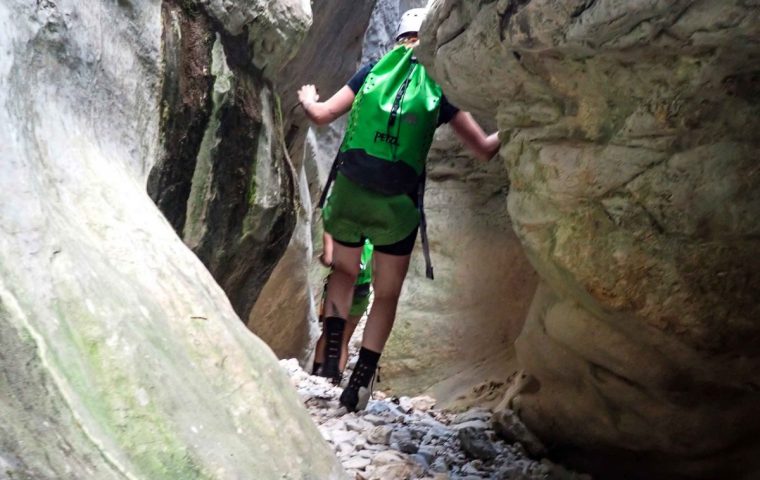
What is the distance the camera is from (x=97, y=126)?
6.41 feet

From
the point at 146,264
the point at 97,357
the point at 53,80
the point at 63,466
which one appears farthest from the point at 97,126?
the point at 63,466

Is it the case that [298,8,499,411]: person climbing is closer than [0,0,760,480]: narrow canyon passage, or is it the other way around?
[0,0,760,480]: narrow canyon passage

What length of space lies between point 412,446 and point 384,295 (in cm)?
60

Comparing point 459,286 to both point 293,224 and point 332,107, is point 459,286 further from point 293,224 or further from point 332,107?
point 332,107

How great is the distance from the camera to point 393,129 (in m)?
2.82

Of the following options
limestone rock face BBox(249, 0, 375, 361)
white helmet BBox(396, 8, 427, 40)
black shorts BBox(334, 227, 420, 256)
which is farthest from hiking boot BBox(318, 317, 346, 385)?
white helmet BBox(396, 8, 427, 40)

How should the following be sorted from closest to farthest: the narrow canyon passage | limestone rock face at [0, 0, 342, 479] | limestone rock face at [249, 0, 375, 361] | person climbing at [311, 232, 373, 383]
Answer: limestone rock face at [0, 0, 342, 479] < the narrow canyon passage < person climbing at [311, 232, 373, 383] < limestone rock face at [249, 0, 375, 361]

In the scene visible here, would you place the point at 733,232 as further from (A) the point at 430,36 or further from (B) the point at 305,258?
(B) the point at 305,258

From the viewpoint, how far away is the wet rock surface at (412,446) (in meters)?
2.52

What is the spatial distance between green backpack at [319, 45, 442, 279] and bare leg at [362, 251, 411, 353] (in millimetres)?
137

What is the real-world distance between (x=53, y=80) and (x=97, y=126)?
177 millimetres

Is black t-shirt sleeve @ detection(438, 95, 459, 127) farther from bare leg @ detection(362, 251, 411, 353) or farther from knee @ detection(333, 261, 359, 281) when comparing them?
knee @ detection(333, 261, 359, 281)

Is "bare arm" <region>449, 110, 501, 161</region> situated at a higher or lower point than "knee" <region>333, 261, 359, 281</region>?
higher

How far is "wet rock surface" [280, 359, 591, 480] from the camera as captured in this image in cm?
252
